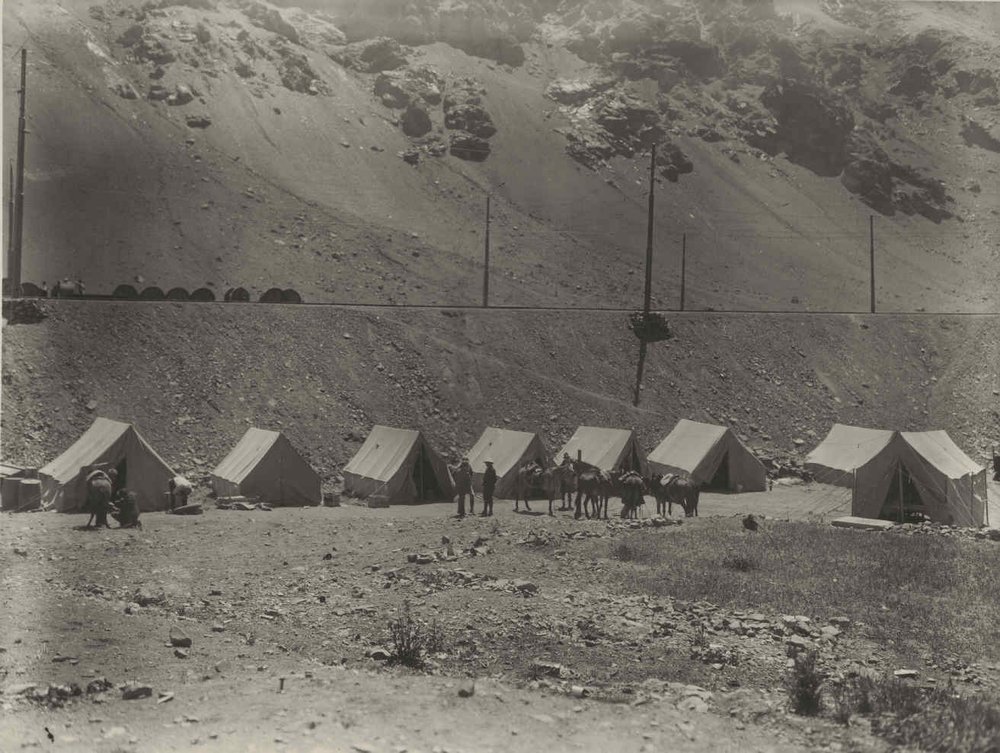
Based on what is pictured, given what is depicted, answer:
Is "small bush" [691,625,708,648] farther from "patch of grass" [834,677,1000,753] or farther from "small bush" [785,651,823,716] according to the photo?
"small bush" [785,651,823,716]

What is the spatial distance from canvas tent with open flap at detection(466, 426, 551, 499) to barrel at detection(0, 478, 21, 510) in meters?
12.5

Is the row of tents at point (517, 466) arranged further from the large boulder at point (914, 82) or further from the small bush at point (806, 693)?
the large boulder at point (914, 82)

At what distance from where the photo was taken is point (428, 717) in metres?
10.2

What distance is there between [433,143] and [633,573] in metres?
81.5

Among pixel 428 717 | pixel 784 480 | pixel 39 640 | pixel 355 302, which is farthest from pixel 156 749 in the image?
pixel 355 302

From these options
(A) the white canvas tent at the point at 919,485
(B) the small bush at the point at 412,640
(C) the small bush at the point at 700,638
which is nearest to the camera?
(B) the small bush at the point at 412,640

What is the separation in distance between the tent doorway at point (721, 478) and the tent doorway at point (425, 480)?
31.7ft

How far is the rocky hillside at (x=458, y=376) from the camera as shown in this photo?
34094 millimetres

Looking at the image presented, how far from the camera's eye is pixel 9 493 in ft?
82.2

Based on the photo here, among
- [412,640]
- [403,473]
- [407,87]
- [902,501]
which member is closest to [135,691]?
[412,640]

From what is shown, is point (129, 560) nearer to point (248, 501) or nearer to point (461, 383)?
point (248, 501)

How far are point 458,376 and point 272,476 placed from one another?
15.5m

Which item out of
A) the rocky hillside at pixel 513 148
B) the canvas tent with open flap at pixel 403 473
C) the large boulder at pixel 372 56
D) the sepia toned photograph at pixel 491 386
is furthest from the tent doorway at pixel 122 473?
the large boulder at pixel 372 56

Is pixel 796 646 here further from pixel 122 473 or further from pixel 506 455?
pixel 506 455
